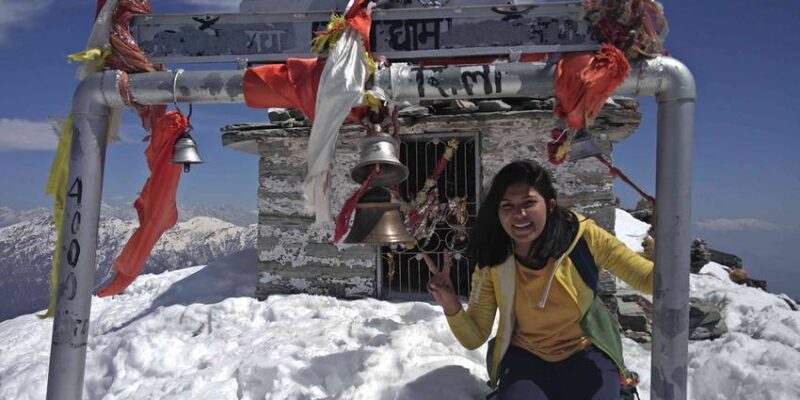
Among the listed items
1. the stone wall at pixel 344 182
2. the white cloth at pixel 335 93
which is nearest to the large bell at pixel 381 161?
the white cloth at pixel 335 93

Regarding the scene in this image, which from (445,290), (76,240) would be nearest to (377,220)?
(445,290)

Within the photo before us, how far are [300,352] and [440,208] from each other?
3.11m

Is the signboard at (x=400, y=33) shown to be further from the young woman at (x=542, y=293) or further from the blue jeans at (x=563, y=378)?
the blue jeans at (x=563, y=378)

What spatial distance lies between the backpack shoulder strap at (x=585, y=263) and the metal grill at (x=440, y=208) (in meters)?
3.68

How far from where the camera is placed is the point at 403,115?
6.22 metres

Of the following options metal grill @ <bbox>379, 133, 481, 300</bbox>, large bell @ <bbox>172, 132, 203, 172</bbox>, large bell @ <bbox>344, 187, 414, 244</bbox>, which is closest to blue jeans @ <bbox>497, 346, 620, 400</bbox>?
large bell @ <bbox>344, 187, 414, 244</bbox>

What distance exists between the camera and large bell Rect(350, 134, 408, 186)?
2.47 m

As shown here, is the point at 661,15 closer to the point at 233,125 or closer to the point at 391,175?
the point at 391,175

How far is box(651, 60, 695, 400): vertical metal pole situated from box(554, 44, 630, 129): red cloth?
0.98ft

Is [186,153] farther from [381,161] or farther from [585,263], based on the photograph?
[585,263]

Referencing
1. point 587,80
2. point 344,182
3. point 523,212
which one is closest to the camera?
point 587,80

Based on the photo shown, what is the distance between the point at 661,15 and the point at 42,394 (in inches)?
220

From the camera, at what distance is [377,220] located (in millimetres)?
2562

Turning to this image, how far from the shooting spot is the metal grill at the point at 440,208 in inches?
262
